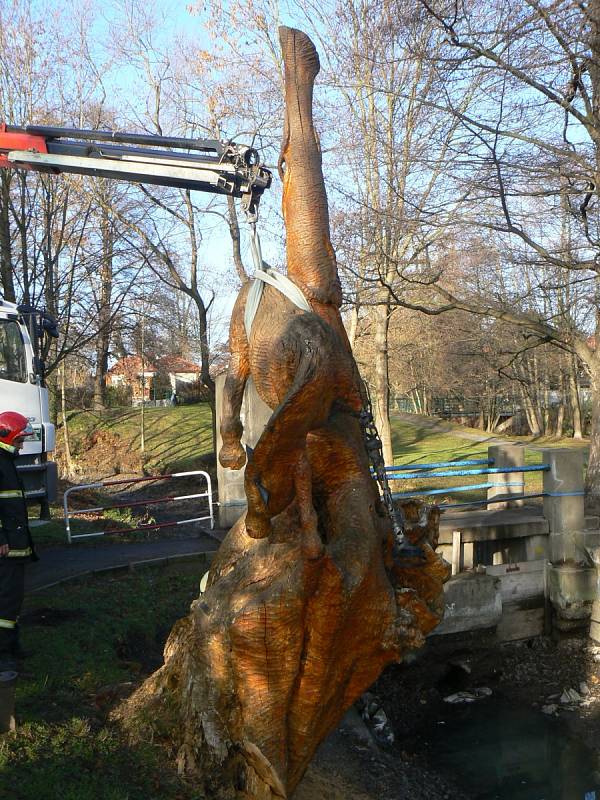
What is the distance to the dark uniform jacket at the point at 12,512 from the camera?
19.7ft

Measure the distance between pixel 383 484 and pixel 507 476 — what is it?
9193 millimetres

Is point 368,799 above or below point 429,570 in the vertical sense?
below

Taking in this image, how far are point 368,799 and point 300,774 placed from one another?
1691 mm

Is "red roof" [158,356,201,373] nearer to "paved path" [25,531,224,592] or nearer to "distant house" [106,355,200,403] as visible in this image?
"distant house" [106,355,200,403]

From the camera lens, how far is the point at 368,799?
6.43m

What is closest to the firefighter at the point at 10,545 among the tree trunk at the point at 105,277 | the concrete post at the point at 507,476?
the concrete post at the point at 507,476

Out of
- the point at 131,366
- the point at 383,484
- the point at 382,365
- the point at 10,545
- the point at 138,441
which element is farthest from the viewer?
the point at 131,366

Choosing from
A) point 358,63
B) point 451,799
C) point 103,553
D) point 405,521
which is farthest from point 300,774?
point 358,63

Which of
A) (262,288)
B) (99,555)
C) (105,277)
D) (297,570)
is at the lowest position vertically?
(99,555)

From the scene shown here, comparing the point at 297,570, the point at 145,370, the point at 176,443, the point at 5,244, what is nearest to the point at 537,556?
the point at 297,570

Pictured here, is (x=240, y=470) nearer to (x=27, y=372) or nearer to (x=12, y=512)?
(x=27, y=372)

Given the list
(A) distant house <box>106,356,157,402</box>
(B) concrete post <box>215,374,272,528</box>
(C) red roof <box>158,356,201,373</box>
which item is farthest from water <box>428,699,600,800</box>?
(A) distant house <box>106,356,157,402</box>

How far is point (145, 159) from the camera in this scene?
28.0ft

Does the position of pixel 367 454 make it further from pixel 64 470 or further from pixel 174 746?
pixel 64 470
